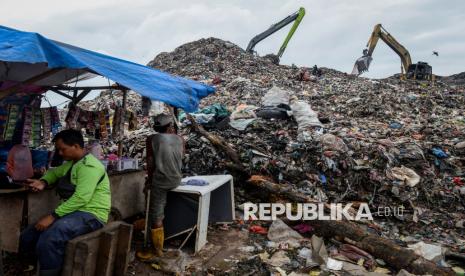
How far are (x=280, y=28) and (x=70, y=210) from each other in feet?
67.8

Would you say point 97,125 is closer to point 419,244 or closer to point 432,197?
point 419,244

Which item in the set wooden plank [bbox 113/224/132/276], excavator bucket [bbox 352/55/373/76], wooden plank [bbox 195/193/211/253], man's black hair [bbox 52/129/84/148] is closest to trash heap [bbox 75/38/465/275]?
wooden plank [bbox 195/193/211/253]

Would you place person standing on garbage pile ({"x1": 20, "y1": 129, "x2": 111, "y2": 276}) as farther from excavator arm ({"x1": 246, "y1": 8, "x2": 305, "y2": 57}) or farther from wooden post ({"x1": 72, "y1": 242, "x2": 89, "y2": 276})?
excavator arm ({"x1": 246, "y1": 8, "x2": 305, "y2": 57})

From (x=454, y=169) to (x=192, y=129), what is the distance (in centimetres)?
513

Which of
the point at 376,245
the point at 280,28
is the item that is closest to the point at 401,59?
the point at 280,28

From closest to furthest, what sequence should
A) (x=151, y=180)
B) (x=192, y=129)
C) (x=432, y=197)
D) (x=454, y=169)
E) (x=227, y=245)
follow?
(x=151, y=180) < (x=227, y=245) < (x=432, y=197) < (x=454, y=169) < (x=192, y=129)

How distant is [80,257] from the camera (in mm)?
2713

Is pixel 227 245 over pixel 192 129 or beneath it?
beneath

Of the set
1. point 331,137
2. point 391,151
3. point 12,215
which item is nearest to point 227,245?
point 12,215

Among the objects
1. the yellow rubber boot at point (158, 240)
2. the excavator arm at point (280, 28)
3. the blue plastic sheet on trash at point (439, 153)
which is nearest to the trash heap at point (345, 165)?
the blue plastic sheet on trash at point (439, 153)

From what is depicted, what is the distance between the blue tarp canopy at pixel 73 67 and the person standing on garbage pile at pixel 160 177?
0.42 m

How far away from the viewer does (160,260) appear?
13.0 ft

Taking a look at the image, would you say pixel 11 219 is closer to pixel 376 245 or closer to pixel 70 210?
pixel 70 210

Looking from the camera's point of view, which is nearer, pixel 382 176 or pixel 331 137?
pixel 382 176
